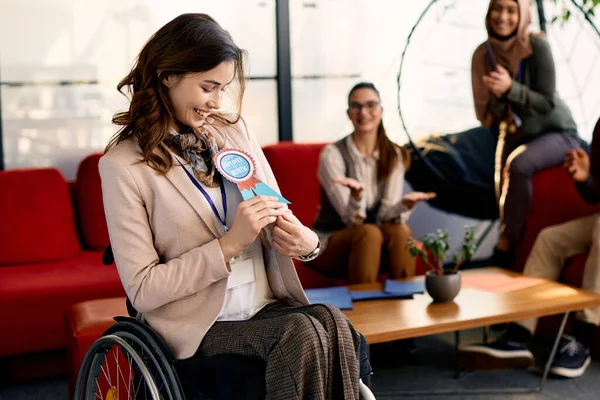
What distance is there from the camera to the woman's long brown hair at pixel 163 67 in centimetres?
182

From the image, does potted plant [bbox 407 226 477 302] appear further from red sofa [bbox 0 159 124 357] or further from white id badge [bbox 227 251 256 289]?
red sofa [bbox 0 159 124 357]

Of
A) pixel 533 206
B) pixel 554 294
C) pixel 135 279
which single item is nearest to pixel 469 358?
pixel 554 294

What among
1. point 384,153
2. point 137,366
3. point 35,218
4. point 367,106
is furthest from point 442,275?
point 35,218

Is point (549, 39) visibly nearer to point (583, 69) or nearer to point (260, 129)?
point (583, 69)

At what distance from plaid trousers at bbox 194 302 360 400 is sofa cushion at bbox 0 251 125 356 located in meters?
1.47

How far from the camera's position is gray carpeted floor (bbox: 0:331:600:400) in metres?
2.98

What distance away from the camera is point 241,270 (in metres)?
1.93

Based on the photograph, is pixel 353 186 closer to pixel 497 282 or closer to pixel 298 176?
pixel 298 176

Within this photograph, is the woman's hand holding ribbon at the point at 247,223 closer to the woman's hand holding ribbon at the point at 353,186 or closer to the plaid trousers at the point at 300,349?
the plaid trousers at the point at 300,349

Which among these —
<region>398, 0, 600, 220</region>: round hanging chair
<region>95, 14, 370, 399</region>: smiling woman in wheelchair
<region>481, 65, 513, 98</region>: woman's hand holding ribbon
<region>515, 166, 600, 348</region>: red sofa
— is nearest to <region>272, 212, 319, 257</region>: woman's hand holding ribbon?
<region>95, 14, 370, 399</region>: smiling woman in wheelchair

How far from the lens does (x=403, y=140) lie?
4316 millimetres

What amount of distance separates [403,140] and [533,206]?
781 millimetres

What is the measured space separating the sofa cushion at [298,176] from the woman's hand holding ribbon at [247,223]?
2.03 meters

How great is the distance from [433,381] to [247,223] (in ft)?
5.26
